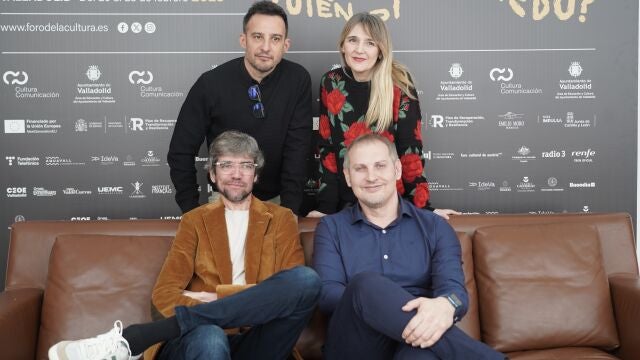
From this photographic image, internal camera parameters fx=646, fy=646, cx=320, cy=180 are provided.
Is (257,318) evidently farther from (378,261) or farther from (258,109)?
(258,109)

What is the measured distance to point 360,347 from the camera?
2059mm

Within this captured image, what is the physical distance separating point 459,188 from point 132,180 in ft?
6.12

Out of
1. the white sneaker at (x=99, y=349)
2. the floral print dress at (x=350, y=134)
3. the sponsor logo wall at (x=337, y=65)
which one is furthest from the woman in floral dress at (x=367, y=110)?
the white sneaker at (x=99, y=349)

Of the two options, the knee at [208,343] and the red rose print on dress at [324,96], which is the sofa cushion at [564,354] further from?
the red rose print on dress at [324,96]

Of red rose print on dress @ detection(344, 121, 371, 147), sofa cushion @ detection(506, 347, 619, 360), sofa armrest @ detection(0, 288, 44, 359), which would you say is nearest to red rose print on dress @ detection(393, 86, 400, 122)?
red rose print on dress @ detection(344, 121, 371, 147)

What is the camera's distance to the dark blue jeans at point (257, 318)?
206 cm

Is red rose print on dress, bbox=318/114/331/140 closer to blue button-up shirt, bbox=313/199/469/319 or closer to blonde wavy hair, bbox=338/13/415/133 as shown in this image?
blonde wavy hair, bbox=338/13/415/133

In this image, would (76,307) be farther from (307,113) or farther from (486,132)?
(486,132)

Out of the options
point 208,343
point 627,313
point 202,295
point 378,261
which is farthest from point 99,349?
point 627,313

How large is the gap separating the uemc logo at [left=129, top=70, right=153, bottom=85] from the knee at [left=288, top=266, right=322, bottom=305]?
6.18 ft

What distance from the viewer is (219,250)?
2.44 metres

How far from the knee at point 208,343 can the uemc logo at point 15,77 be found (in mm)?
2198

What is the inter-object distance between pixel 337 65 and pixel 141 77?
110 cm

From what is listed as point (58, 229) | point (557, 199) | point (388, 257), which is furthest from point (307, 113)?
point (557, 199)
